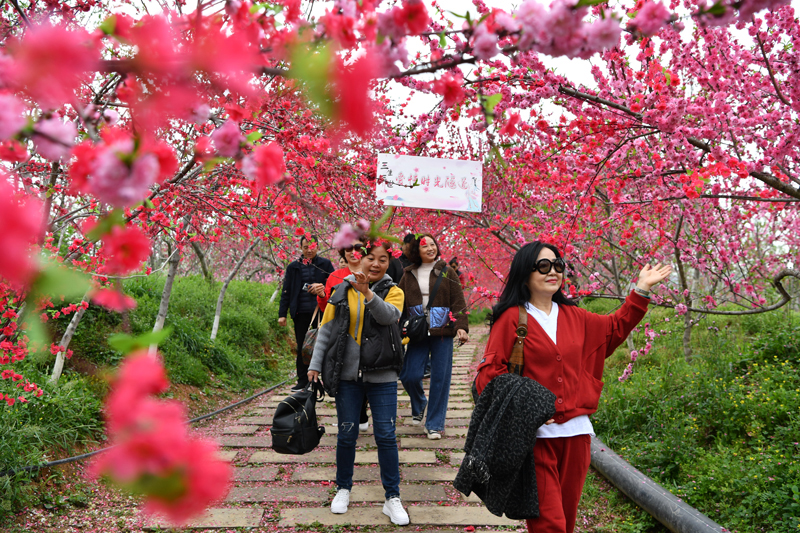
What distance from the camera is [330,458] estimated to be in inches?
183

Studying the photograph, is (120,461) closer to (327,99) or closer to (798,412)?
(327,99)

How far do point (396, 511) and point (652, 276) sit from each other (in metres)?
2.11

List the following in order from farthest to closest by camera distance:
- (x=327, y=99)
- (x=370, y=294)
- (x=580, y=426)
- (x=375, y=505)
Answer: (x=375, y=505)
(x=370, y=294)
(x=580, y=426)
(x=327, y=99)

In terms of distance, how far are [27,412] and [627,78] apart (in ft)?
17.5

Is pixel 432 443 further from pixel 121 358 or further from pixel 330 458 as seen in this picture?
pixel 121 358

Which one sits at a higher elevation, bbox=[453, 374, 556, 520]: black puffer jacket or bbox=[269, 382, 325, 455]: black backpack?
bbox=[453, 374, 556, 520]: black puffer jacket

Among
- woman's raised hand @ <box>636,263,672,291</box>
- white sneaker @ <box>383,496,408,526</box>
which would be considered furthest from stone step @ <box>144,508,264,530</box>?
woman's raised hand @ <box>636,263,672,291</box>

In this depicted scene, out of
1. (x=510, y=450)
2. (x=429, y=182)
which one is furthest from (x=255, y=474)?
(x=429, y=182)

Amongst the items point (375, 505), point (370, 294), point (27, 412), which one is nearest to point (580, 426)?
point (370, 294)

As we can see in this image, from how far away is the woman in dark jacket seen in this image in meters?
5.02

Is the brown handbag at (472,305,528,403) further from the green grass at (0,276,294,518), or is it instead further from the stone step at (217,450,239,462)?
the stone step at (217,450,239,462)

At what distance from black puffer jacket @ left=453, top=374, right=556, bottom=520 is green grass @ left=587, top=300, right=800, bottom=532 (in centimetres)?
162

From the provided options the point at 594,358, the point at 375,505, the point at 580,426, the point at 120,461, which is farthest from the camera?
the point at 375,505

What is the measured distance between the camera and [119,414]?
0.63 m
